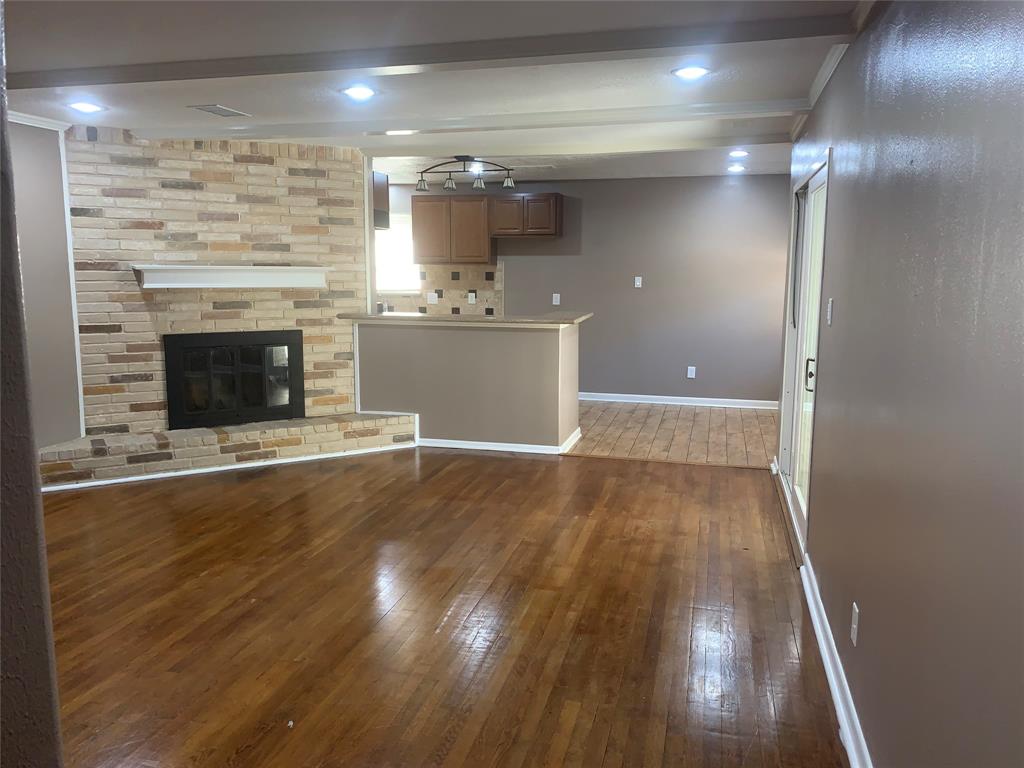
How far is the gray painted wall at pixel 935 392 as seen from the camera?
4.02ft

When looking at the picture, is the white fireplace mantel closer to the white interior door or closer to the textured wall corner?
the white interior door

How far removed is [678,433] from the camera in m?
6.57

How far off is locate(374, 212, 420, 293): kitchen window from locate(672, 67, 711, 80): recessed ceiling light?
→ 5.20 m

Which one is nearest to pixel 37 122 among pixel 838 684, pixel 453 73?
pixel 453 73

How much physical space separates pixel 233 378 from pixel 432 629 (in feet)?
11.1

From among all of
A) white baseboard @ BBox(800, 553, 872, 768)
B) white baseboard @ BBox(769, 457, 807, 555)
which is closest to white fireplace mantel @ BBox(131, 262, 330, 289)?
white baseboard @ BBox(769, 457, 807, 555)

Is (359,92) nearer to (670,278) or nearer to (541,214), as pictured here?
(541,214)

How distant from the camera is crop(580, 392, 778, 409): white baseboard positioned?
25.1 ft

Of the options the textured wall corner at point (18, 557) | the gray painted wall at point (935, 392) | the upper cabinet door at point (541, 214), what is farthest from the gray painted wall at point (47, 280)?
the textured wall corner at point (18, 557)

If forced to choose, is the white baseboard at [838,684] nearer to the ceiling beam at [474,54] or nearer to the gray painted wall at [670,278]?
the ceiling beam at [474,54]

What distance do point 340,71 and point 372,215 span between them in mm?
2689

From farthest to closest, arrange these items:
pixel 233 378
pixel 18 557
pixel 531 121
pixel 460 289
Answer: pixel 460 289 → pixel 233 378 → pixel 531 121 → pixel 18 557

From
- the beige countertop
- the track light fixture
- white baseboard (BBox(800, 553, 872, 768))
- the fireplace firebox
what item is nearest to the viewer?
Answer: white baseboard (BBox(800, 553, 872, 768))

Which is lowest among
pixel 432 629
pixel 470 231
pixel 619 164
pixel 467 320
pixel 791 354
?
pixel 432 629
